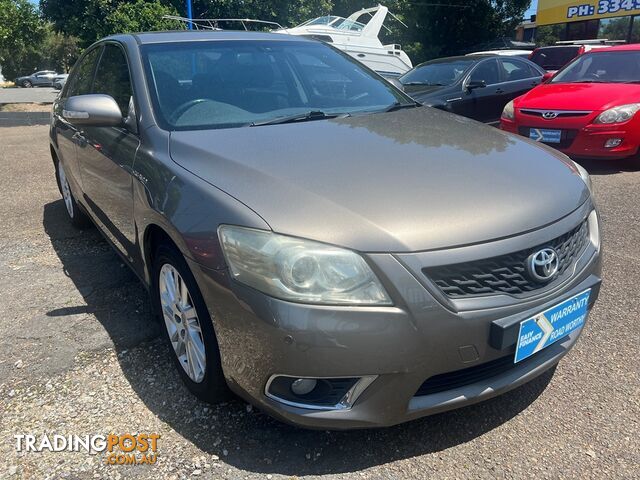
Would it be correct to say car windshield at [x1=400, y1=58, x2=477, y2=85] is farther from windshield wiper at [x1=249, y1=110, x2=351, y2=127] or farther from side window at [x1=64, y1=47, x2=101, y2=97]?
windshield wiper at [x1=249, y1=110, x2=351, y2=127]

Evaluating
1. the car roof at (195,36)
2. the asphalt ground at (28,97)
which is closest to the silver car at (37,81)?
the asphalt ground at (28,97)

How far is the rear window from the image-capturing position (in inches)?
477

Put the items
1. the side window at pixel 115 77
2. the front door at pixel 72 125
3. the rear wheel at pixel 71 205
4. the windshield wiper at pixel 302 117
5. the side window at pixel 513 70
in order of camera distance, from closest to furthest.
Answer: the windshield wiper at pixel 302 117 < the side window at pixel 115 77 < the front door at pixel 72 125 < the rear wheel at pixel 71 205 < the side window at pixel 513 70

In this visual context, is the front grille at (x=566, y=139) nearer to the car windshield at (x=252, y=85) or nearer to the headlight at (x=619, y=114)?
the headlight at (x=619, y=114)

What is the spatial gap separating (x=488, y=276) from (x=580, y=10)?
24.1 m

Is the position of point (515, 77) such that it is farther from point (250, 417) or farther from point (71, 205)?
point (250, 417)

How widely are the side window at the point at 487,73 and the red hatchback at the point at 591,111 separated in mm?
1475

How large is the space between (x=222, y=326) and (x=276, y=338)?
286mm

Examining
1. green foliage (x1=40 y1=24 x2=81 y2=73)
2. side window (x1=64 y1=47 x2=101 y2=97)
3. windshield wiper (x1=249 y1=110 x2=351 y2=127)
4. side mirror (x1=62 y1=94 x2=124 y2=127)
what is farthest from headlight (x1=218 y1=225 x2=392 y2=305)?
green foliage (x1=40 y1=24 x2=81 y2=73)

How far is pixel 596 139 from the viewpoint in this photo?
233 inches

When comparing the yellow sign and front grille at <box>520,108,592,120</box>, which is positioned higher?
the yellow sign

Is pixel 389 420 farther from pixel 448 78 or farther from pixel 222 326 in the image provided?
pixel 448 78

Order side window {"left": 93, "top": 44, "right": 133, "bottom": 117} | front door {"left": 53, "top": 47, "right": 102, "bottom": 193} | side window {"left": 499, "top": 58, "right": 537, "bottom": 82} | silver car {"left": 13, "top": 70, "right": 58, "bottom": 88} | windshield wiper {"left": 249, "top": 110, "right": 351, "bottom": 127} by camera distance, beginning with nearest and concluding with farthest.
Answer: windshield wiper {"left": 249, "top": 110, "right": 351, "bottom": 127} < side window {"left": 93, "top": 44, "right": 133, "bottom": 117} < front door {"left": 53, "top": 47, "right": 102, "bottom": 193} < side window {"left": 499, "top": 58, "right": 537, "bottom": 82} < silver car {"left": 13, "top": 70, "right": 58, "bottom": 88}

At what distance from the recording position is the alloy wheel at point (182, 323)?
2209 mm
